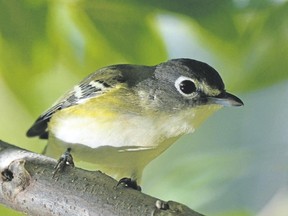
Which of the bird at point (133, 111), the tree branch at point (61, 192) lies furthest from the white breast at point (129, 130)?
the tree branch at point (61, 192)

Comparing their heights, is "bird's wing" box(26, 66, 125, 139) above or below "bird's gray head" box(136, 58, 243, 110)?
below

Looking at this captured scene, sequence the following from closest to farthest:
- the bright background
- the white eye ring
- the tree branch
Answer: the tree branch < the bright background < the white eye ring

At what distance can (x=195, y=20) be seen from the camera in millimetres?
641

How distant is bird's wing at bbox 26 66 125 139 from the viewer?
0.78 metres

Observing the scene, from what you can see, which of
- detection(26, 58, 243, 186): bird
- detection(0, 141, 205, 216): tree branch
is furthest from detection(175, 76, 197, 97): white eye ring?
detection(0, 141, 205, 216): tree branch

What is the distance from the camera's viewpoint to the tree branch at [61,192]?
0.51 metres

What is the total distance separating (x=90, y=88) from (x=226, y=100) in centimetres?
18

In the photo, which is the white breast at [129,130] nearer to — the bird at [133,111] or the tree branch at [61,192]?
the bird at [133,111]

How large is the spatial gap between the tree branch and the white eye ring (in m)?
0.24

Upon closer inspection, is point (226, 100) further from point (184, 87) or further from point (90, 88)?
point (90, 88)

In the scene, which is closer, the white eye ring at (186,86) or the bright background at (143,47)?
the bright background at (143,47)

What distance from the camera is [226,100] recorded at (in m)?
0.72

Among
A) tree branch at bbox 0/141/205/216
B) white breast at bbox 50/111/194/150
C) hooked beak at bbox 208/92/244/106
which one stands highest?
hooked beak at bbox 208/92/244/106

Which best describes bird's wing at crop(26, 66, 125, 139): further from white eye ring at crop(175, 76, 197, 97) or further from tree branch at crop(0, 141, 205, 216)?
tree branch at crop(0, 141, 205, 216)
